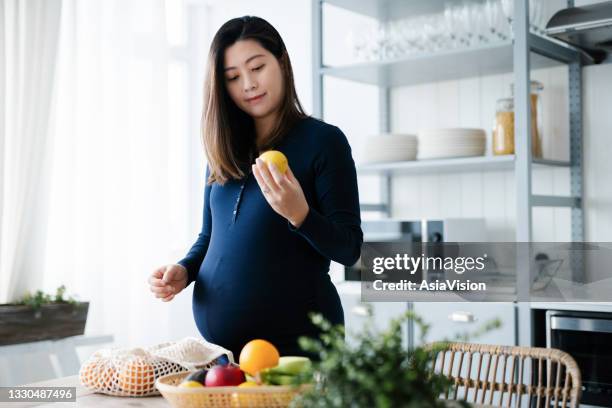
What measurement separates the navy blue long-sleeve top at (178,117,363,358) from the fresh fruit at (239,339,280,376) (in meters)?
0.33

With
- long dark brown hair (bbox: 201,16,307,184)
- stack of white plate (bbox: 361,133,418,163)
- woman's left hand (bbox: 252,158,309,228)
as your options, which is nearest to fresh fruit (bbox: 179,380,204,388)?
woman's left hand (bbox: 252,158,309,228)

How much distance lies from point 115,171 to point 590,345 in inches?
90.9

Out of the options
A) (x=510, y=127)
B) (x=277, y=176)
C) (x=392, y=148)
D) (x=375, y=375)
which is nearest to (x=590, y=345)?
(x=510, y=127)

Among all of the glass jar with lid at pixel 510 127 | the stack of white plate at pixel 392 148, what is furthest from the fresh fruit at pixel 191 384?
the stack of white plate at pixel 392 148

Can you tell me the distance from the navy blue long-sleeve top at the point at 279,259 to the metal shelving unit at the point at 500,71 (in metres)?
1.27

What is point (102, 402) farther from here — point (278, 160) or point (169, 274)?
point (278, 160)

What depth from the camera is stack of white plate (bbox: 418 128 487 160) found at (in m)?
2.94

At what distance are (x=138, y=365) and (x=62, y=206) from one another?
87.3 inches

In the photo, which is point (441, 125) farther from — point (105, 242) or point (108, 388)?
point (108, 388)

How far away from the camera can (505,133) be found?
2830mm

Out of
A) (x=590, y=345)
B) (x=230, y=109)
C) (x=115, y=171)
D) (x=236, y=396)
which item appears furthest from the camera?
(x=115, y=171)

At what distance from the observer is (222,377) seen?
111 cm

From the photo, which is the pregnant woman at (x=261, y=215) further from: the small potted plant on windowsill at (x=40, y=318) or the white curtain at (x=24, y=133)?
the white curtain at (x=24, y=133)

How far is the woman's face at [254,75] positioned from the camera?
1608 millimetres
